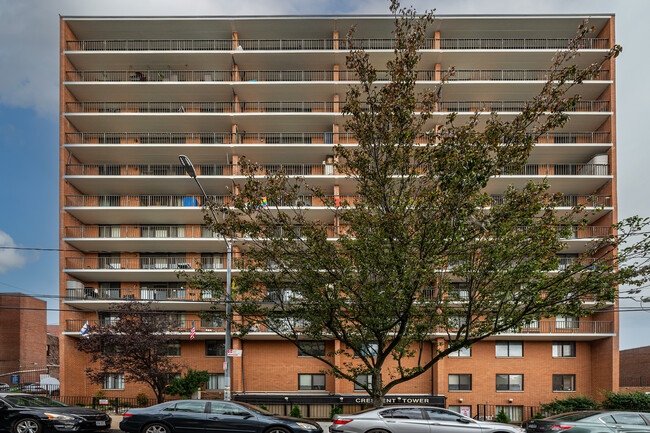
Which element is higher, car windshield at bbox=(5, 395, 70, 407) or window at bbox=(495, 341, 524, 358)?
car windshield at bbox=(5, 395, 70, 407)

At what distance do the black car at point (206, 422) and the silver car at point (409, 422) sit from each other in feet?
3.34

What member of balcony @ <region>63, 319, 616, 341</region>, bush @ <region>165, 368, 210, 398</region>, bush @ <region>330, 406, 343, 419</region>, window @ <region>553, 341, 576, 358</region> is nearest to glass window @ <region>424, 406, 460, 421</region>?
bush @ <region>330, 406, 343, 419</region>

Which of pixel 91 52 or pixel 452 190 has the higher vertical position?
pixel 91 52

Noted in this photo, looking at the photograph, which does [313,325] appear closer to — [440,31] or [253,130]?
[253,130]

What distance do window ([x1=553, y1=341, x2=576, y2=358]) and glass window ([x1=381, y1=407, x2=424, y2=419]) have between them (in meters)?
23.6

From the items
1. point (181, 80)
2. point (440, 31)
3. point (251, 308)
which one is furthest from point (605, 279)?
point (181, 80)

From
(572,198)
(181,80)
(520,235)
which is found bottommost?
(520,235)

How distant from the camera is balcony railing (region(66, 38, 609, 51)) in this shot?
3488 centimetres

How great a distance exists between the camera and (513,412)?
33.4 m

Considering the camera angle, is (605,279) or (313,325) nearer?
(605,279)

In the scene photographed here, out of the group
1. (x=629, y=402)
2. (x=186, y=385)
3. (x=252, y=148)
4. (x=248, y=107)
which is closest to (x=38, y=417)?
(x=186, y=385)

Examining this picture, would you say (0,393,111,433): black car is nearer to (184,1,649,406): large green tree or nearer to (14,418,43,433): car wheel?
(14,418,43,433): car wheel

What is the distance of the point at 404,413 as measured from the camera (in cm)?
1440

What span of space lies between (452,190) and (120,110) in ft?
94.4
